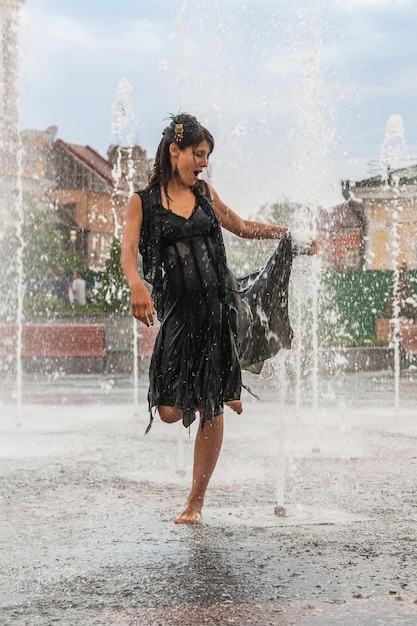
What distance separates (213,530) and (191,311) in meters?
0.86

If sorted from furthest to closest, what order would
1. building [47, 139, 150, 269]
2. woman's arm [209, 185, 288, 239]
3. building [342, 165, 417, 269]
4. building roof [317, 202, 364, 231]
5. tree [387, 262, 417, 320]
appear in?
building [47, 139, 150, 269] < building roof [317, 202, 364, 231] < building [342, 165, 417, 269] < tree [387, 262, 417, 320] < woman's arm [209, 185, 288, 239]

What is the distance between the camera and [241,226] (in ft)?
15.4

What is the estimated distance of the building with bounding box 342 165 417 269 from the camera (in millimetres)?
35250

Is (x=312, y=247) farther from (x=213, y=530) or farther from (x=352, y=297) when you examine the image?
(x=352, y=297)

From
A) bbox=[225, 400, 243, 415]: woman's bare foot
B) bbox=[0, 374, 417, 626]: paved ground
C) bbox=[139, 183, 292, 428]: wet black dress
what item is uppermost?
bbox=[139, 183, 292, 428]: wet black dress

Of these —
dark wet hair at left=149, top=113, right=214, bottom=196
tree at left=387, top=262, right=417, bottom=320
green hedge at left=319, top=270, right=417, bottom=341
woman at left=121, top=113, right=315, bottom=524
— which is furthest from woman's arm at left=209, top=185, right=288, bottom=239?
green hedge at left=319, top=270, right=417, bottom=341

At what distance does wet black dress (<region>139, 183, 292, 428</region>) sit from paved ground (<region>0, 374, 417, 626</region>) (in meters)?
0.53

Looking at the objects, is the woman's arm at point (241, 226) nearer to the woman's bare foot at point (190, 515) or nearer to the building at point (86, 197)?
the woman's bare foot at point (190, 515)

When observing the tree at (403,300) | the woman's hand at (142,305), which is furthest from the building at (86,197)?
the woman's hand at (142,305)

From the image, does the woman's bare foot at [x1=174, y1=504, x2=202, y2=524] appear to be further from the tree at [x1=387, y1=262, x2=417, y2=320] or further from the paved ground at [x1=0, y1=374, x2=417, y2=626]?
the tree at [x1=387, y1=262, x2=417, y2=320]

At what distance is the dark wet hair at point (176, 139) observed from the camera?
444 cm

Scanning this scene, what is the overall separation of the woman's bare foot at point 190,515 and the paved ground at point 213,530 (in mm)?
60

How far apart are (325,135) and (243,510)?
951cm

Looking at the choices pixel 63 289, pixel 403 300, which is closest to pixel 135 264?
pixel 403 300
